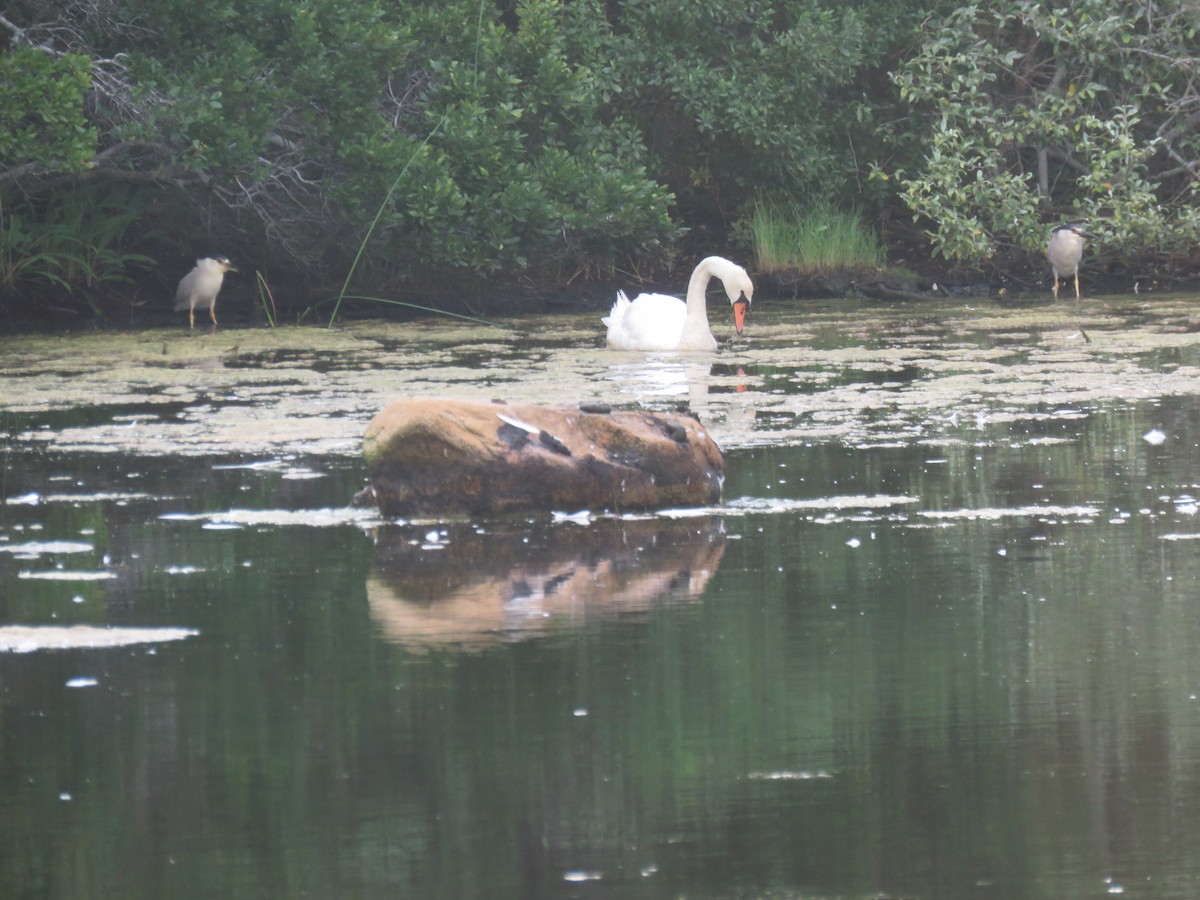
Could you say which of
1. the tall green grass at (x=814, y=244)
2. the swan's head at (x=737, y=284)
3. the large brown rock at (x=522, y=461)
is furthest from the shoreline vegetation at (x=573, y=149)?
the large brown rock at (x=522, y=461)

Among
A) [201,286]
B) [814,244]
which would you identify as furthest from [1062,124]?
[201,286]

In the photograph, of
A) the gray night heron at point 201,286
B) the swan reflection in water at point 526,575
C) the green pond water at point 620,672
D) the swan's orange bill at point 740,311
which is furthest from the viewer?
the gray night heron at point 201,286

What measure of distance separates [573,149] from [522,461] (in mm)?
9968

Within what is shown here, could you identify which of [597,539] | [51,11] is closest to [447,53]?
[51,11]

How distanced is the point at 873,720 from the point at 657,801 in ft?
2.15

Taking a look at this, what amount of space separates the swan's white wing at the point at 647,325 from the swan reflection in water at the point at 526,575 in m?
5.83

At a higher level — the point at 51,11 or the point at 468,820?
the point at 51,11

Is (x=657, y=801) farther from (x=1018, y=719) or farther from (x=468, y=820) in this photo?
(x=1018, y=719)

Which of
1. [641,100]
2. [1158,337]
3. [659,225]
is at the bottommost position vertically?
[1158,337]

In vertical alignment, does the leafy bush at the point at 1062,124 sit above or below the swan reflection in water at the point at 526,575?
above

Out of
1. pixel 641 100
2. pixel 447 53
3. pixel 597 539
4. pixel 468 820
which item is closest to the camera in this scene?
pixel 468 820

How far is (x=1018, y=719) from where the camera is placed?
397 cm

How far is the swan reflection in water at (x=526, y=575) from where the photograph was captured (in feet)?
16.1

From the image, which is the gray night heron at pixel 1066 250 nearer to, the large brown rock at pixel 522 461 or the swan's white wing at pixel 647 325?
the swan's white wing at pixel 647 325
